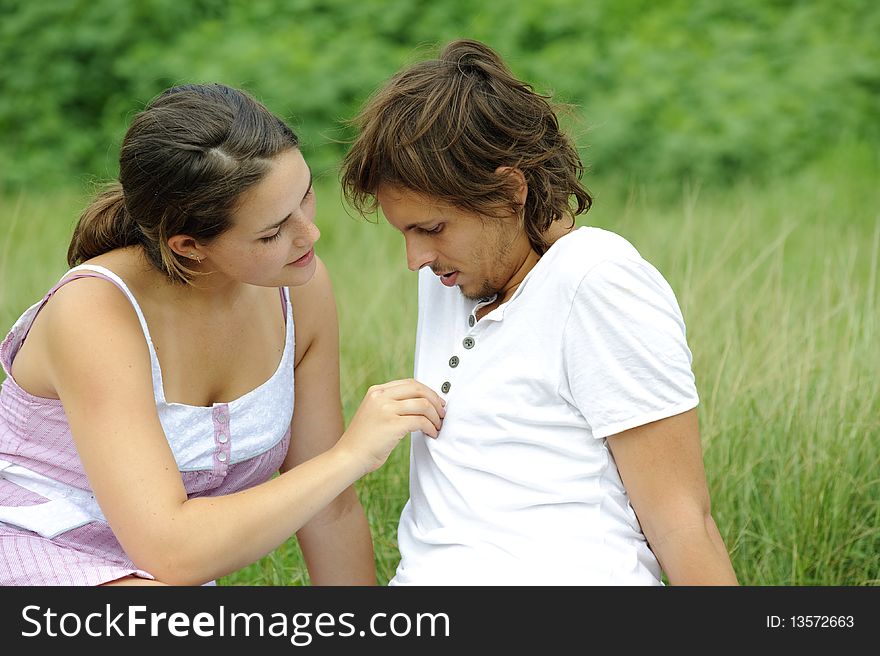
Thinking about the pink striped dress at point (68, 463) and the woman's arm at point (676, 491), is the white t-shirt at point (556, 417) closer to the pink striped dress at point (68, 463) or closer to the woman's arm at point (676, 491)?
the woman's arm at point (676, 491)

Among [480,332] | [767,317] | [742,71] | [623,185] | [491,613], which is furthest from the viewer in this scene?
[742,71]

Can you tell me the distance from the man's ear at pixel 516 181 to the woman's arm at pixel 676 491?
0.48 meters

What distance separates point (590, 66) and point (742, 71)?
1054 millimetres

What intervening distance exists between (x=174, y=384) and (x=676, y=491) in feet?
3.21

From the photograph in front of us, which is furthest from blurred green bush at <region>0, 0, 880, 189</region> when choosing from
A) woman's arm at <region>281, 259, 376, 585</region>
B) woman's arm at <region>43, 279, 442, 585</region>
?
woman's arm at <region>43, 279, 442, 585</region>

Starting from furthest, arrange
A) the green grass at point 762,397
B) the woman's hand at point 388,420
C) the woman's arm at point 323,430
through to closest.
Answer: the green grass at point 762,397 → the woman's arm at point 323,430 → the woman's hand at point 388,420

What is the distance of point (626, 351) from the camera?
1941 mm

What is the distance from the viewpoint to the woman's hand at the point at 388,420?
6.75 feet

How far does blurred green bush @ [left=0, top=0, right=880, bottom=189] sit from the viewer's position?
752 centimetres

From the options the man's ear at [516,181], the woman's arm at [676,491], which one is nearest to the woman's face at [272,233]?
the man's ear at [516,181]

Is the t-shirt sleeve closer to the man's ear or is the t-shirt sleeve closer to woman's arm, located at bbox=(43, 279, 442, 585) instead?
the man's ear

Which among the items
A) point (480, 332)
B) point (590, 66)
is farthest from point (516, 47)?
point (480, 332)

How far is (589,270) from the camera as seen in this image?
1977mm

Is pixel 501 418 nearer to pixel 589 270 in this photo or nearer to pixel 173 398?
pixel 589 270
